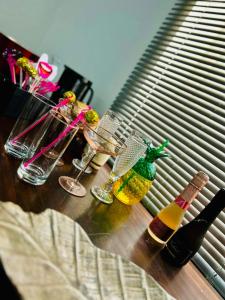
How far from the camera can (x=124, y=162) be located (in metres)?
1.01

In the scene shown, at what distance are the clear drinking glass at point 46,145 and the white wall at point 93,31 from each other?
1.32m

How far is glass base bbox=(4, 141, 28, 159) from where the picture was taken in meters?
0.87

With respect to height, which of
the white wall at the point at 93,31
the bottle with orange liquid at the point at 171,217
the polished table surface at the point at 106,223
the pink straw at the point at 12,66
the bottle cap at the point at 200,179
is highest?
the white wall at the point at 93,31

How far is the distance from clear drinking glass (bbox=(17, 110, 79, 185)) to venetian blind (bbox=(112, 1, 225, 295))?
67cm

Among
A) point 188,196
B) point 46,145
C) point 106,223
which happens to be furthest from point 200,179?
point 46,145

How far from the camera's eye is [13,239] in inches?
20.5

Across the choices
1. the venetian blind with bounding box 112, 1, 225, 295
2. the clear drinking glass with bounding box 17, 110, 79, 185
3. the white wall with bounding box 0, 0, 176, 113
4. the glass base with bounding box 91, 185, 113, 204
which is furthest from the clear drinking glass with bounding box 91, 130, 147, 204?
the white wall with bounding box 0, 0, 176, 113

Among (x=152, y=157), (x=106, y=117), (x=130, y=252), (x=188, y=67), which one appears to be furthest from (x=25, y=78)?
(x=188, y=67)

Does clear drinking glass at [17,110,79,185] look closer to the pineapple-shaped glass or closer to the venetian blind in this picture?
the pineapple-shaped glass

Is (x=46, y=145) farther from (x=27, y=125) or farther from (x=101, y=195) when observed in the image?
(x=101, y=195)

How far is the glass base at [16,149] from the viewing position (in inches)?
34.4

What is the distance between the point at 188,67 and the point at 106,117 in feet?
2.05

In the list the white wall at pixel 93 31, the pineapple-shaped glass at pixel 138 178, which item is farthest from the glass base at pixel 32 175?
the white wall at pixel 93 31

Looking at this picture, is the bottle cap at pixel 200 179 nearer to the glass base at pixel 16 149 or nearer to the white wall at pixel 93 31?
the glass base at pixel 16 149
